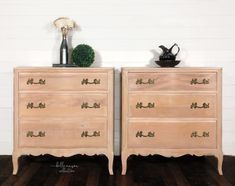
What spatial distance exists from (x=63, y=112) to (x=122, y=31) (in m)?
1.16

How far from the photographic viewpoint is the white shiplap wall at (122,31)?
408 centimetres

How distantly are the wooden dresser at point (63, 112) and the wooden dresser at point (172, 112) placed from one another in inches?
7.2

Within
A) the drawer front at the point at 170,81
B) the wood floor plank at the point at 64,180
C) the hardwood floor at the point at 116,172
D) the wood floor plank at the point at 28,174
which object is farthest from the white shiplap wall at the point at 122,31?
the wood floor plank at the point at 64,180

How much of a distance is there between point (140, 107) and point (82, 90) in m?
0.55

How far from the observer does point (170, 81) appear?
11.4 feet

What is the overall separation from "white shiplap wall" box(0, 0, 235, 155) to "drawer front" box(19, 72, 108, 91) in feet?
2.11

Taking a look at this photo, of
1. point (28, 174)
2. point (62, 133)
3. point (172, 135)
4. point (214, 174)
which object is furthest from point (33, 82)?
point (214, 174)

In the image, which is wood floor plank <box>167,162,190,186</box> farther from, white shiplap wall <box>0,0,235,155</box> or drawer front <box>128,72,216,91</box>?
white shiplap wall <box>0,0,235,155</box>

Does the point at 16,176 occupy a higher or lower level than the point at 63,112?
lower

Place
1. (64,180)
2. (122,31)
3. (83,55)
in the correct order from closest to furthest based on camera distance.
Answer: (64,180)
(83,55)
(122,31)

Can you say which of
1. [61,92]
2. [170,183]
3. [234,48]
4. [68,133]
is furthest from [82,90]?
[234,48]

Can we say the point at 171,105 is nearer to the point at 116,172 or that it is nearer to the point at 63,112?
the point at 116,172

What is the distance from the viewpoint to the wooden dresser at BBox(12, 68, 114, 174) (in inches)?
137

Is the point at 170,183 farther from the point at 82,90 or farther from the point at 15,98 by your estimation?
the point at 15,98
